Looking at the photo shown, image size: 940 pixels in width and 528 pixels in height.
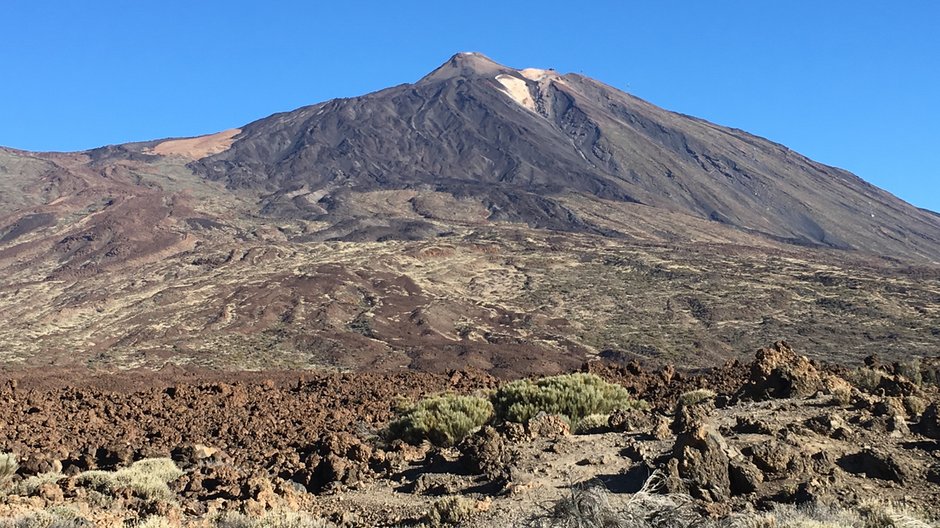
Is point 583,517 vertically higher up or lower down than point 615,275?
lower down

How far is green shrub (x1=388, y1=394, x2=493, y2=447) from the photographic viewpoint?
9.97 metres

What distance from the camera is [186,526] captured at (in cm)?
612

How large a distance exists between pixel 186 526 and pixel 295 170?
106563 millimetres

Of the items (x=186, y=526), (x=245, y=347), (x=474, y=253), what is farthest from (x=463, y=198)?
(x=186, y=526)

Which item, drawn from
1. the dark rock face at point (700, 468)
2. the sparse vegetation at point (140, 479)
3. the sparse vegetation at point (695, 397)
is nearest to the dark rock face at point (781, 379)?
the sparse vegetation at point (695, 397)

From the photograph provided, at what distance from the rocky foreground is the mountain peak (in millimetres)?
150491

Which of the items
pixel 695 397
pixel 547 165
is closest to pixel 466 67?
pixel 547 165

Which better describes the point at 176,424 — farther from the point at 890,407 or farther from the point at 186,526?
the point at 890,407

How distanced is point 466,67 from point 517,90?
60.4 ft

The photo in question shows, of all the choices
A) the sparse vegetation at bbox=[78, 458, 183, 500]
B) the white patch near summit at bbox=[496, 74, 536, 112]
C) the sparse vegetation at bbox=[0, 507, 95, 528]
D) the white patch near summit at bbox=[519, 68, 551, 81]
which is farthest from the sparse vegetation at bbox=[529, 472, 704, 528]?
the white patch near summit at bbox=[519, 68, 551, 81]

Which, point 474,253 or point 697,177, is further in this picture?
point 697,177

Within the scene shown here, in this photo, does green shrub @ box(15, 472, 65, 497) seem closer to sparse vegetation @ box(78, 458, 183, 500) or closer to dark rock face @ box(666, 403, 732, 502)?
sparse vegetation @ box(78, 458, 183, 500)

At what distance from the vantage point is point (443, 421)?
397 inches

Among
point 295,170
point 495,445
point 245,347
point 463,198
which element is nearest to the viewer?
point 495,445
